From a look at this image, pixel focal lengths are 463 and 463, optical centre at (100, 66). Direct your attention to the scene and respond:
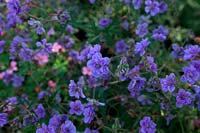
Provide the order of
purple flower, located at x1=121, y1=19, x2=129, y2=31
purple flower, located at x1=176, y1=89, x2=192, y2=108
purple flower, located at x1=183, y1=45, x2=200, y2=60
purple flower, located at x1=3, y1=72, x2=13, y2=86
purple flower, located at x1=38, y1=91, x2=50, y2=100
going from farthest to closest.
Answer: purple flower, located at x1=3, y1=72, x2=13, y2=86, purple flower, located at x1=121, y1=19, x2=129, y2=31, purple flower, located at x1=38, y1=91, x2=50, y2=100, purple flower, located at x1=183, y1=45, x2=200, y2=60, purple flower, located at x1=176, y1=89, x2=192, y2=108

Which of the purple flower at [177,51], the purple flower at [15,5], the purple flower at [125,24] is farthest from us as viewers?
the purple flower at [125,24]

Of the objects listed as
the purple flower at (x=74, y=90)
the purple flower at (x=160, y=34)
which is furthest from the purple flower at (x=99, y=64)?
the purple flower at (x=160, y=34)

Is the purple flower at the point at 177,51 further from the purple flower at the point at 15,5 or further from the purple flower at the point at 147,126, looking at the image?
the purple flower at the point at 15,5

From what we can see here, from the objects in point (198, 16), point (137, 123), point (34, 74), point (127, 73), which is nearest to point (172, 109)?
point (137, 123)

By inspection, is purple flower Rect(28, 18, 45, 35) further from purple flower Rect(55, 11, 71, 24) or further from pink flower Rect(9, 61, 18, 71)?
pink flower Rect(9, 61, 18, 71)

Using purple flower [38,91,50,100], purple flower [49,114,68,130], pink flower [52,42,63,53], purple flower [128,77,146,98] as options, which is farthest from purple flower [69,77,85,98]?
pink flower [52,42,63,53]

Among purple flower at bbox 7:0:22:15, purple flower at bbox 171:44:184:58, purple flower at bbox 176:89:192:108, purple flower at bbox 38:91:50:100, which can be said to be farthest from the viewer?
purple flower at bbox 38:91:50:100

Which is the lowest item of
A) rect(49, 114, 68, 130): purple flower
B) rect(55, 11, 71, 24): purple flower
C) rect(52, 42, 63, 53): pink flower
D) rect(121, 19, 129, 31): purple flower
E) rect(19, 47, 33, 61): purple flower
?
rect(49, 114, 68, 130): purple flower

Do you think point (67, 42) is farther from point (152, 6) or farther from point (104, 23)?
point (152, 6)
